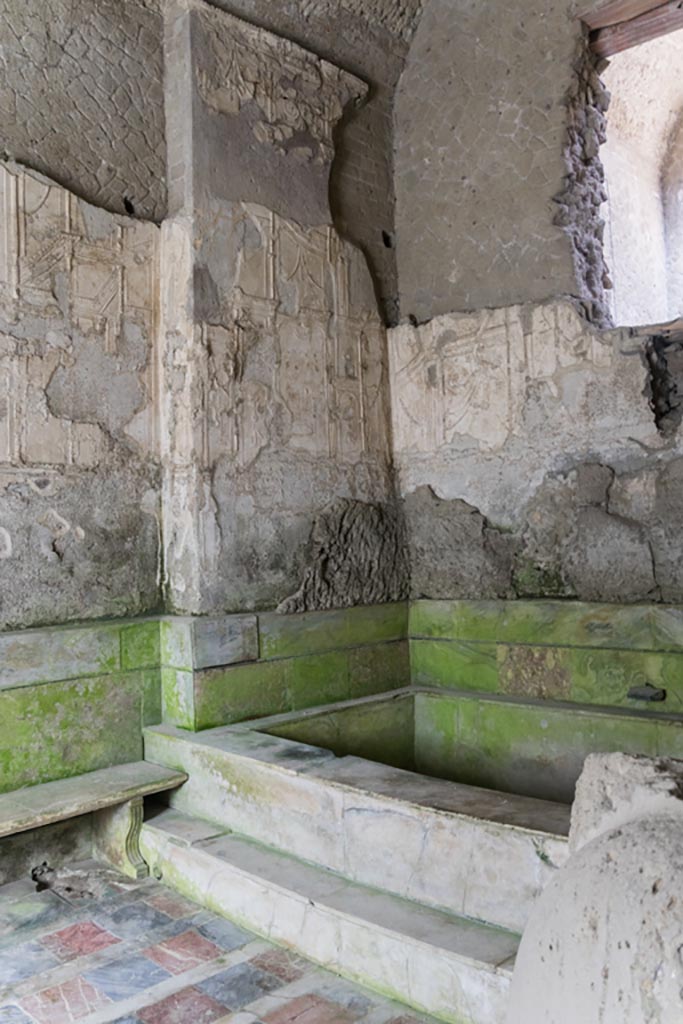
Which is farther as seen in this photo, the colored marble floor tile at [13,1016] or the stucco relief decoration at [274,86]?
the stucco relief decoration at [274,86]

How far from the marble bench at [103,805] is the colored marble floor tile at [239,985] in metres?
0.91

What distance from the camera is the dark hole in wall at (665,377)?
4227mm

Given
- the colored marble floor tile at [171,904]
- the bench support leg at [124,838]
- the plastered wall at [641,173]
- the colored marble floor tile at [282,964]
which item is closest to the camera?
the colored marble floor tile at [282,964]

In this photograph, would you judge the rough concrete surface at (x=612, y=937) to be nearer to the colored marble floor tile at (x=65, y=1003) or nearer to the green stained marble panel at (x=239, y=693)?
the colored marble floor tile at (x=65, y=1003)

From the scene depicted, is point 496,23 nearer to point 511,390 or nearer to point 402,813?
point 511,390

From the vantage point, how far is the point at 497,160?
4996 mm

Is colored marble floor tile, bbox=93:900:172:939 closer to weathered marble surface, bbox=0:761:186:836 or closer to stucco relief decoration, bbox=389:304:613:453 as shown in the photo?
weathered marble surface, bbox=0:761:186:836

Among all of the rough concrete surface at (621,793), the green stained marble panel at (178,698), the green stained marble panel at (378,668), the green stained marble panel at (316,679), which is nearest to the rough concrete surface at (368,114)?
the green stained marble panel at (378,668)

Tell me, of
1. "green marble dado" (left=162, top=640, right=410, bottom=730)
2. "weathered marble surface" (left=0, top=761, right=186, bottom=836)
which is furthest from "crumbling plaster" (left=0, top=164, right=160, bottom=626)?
"weathered marble surface" (left=0, top=761, right=186, bottom=836)

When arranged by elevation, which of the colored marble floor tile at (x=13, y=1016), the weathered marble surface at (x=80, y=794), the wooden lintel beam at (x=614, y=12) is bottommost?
the colored marble floor tile at (x=13, y=1016)

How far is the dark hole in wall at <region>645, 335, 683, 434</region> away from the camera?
423 cm

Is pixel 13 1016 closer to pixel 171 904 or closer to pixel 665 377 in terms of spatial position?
pixel 171 904

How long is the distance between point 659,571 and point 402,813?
206 centimetres

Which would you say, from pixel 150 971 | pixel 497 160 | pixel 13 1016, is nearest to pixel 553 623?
pixel 150 971
